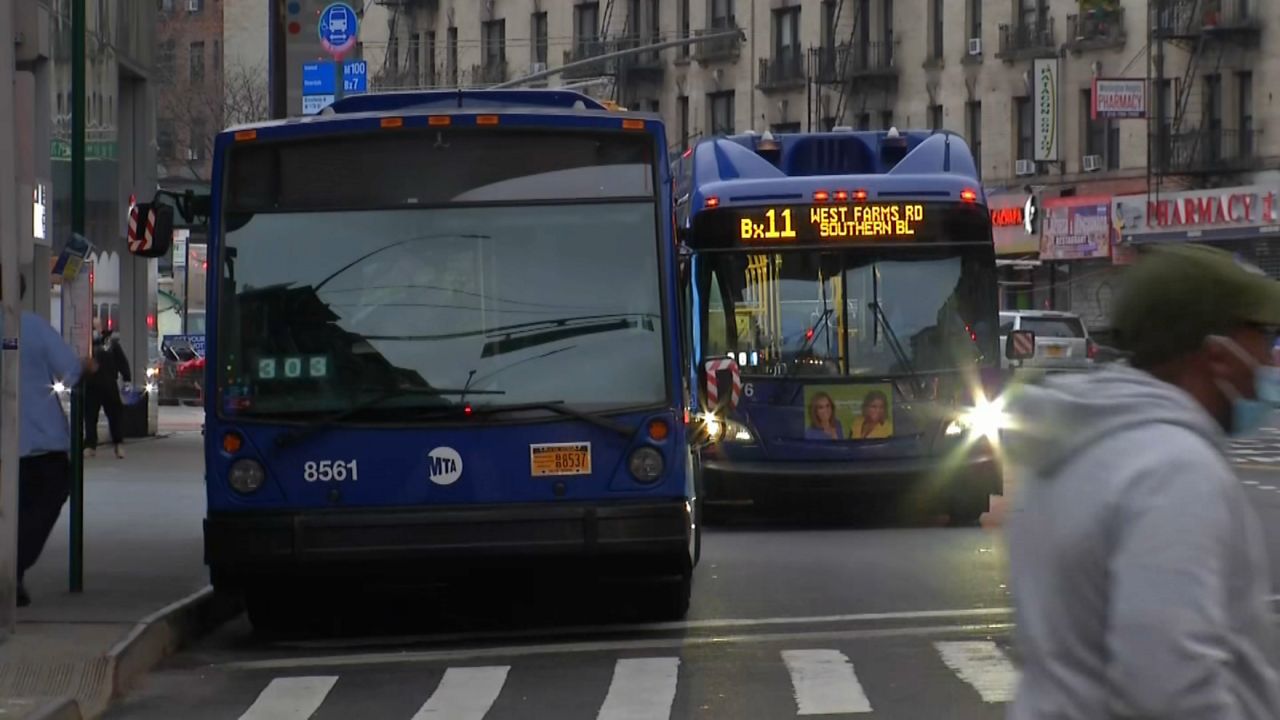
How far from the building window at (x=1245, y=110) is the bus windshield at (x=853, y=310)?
115ft

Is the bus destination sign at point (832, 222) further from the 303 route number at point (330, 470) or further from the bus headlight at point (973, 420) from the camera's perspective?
the 303 route number at point (330, 470)

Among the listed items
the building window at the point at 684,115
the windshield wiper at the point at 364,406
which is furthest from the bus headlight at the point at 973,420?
the building window at the point at 684,115

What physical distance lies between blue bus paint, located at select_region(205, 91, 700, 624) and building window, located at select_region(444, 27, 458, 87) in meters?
65.9

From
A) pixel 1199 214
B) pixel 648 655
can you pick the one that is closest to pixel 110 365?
pixel 648 655

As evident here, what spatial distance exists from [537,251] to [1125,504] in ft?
29.3

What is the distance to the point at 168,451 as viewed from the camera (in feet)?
106

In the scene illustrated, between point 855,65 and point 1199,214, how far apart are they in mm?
14437

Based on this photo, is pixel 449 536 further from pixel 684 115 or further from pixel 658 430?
pixel 684 115

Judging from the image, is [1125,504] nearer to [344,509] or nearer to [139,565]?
[344,509]

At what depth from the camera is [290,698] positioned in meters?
10.3

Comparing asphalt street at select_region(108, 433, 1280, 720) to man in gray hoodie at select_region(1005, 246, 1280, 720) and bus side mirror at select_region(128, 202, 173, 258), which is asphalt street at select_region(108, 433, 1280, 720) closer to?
bus side mirror at select_region(128, 202, 173, 258)

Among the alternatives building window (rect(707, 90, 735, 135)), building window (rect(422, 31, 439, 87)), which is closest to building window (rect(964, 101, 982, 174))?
building window (rect(707, 90, 735, 135))

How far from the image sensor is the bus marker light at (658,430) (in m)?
11.7

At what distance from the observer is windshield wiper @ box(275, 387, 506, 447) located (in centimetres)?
1167
